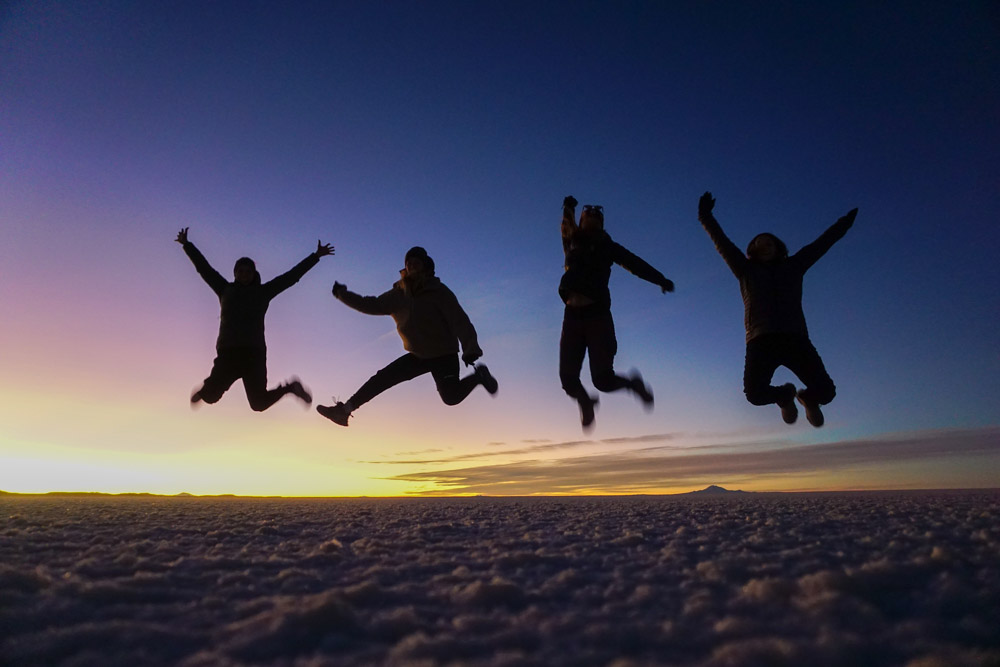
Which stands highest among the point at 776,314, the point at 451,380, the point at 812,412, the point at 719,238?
the point at 719,238

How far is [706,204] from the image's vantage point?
5.88 metres

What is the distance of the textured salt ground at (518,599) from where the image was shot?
1.34 metres

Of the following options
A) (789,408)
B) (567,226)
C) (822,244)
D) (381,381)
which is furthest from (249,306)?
(822,244)

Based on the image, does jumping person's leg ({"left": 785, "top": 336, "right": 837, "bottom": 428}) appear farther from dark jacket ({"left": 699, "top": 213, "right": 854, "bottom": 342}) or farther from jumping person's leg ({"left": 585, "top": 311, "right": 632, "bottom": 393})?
jumping person's leg ({"left": 585, "top": 311, "right": 632, "bottom": 393})

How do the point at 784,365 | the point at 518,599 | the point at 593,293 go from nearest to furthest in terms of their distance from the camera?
the point at 518,599 < the point at 784,365 < the point at 593,293

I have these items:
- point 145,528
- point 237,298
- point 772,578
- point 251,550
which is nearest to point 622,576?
point 772,578

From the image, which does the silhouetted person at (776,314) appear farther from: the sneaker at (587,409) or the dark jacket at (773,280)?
the sneaker at (587,409)

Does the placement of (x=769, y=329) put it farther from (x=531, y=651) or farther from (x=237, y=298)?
(x=237, y=298)

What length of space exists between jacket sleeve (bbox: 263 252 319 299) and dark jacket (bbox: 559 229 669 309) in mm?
3252

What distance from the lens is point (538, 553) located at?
8.10 feet

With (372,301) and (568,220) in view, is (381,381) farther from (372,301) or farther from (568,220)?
(568,220)

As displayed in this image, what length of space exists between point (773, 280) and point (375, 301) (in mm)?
4340

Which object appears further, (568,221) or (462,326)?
(462,326)

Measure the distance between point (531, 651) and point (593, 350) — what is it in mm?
4911
